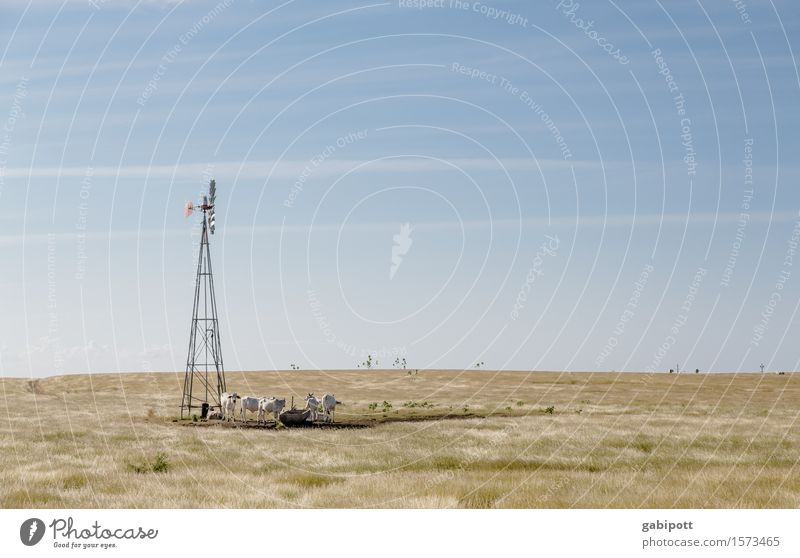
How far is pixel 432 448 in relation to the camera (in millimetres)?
31969

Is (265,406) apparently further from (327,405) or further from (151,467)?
(151,467)

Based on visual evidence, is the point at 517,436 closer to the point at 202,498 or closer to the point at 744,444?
the point at 744,444

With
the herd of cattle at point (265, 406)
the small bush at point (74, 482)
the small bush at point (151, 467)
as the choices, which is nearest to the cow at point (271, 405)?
the herd of cattle at point (265, 406)

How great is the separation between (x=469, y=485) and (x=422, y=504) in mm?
3020

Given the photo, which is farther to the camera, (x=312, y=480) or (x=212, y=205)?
A: (x=212, y=205)
